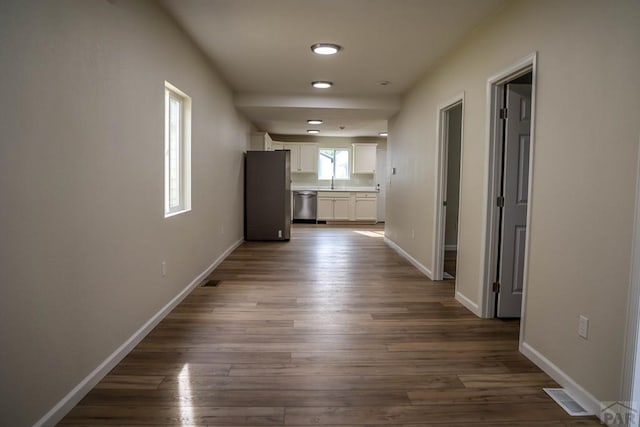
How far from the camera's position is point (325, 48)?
13.4 feet

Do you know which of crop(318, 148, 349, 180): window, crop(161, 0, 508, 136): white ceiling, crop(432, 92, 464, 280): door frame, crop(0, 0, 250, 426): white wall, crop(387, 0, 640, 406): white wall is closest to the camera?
crop(0, 0, 250, 426): white wall

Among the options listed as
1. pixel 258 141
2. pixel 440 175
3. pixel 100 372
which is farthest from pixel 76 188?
pixel 258 141

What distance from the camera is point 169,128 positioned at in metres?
3.83

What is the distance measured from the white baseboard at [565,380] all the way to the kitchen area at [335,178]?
8104 millimetres

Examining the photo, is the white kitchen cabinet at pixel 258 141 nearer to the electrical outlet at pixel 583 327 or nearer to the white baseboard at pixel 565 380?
the white baseboard at pixel 565 380

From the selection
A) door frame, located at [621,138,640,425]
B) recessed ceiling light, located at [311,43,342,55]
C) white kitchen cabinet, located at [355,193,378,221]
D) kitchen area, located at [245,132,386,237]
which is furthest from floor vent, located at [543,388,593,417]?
white kitchen cabinet, located at [355,193,378,221]

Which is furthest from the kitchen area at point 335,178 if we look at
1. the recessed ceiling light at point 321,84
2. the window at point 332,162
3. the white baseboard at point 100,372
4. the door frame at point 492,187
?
the door frame at point 492,187

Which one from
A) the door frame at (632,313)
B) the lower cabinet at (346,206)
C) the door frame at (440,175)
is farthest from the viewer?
the lower cabinet at (346,206)

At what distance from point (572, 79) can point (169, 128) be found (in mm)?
3164

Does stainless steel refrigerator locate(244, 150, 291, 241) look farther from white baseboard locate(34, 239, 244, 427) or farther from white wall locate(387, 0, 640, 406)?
white wall locate(387, 0, 640, 406)

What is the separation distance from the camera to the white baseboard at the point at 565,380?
6.66 feet

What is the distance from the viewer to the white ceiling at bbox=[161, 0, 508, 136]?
3186 millimetres

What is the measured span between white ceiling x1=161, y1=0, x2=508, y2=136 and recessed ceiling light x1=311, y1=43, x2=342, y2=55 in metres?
0.08

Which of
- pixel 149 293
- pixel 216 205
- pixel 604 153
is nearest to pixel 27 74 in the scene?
pixel 149 293
